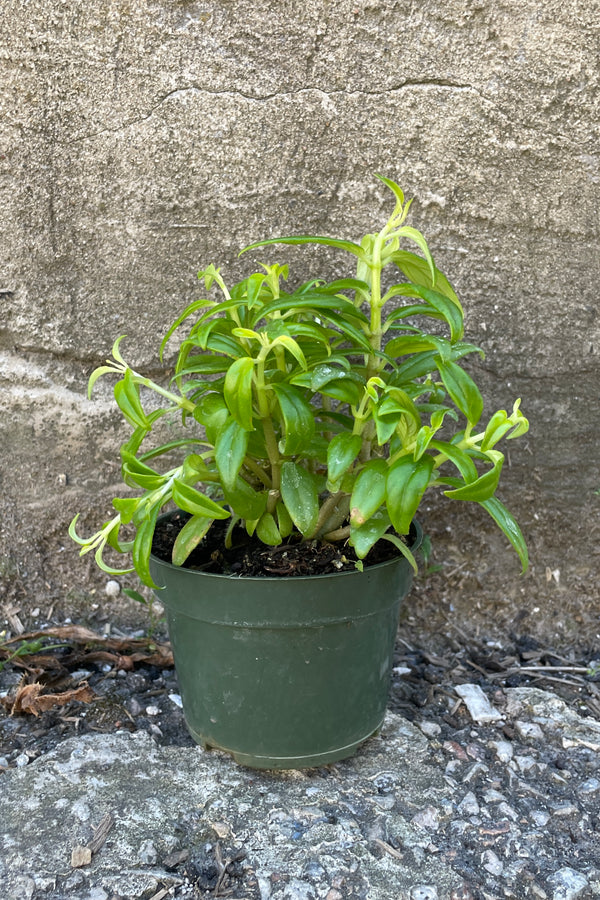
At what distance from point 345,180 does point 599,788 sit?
125cm

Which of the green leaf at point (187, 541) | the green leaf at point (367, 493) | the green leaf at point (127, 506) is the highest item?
the green leaf at point (367, 493)

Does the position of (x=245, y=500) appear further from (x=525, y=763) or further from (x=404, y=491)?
(x=525, y=763)

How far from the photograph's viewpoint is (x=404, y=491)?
117 centimetres

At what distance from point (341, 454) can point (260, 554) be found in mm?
296

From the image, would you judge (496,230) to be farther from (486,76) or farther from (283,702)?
(283,702)

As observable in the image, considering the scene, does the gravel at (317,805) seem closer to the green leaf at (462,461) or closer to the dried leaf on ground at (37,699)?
the dried leaf on ground at (37,699)

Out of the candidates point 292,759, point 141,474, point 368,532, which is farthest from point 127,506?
point 292,759

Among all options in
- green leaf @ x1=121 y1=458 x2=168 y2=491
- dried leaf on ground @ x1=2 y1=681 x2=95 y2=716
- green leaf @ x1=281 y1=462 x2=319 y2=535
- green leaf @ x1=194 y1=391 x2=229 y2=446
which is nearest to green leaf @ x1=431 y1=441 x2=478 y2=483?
green leaf @ x1=281 y1=462 x2=319 y2=535

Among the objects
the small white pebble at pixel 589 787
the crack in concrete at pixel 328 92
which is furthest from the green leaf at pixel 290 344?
the small white pebble at pixel 589 787

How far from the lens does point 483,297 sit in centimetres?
170

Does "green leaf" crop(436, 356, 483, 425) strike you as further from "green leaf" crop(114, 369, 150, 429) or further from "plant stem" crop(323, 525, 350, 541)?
"green leaf" crop(114, 369, 150, 429)

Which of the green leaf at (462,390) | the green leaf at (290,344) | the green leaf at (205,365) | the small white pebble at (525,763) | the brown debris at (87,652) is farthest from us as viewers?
the brown debris at (87,652)

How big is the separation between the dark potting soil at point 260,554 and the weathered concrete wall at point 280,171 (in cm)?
41

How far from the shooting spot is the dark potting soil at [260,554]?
137 centimetres
